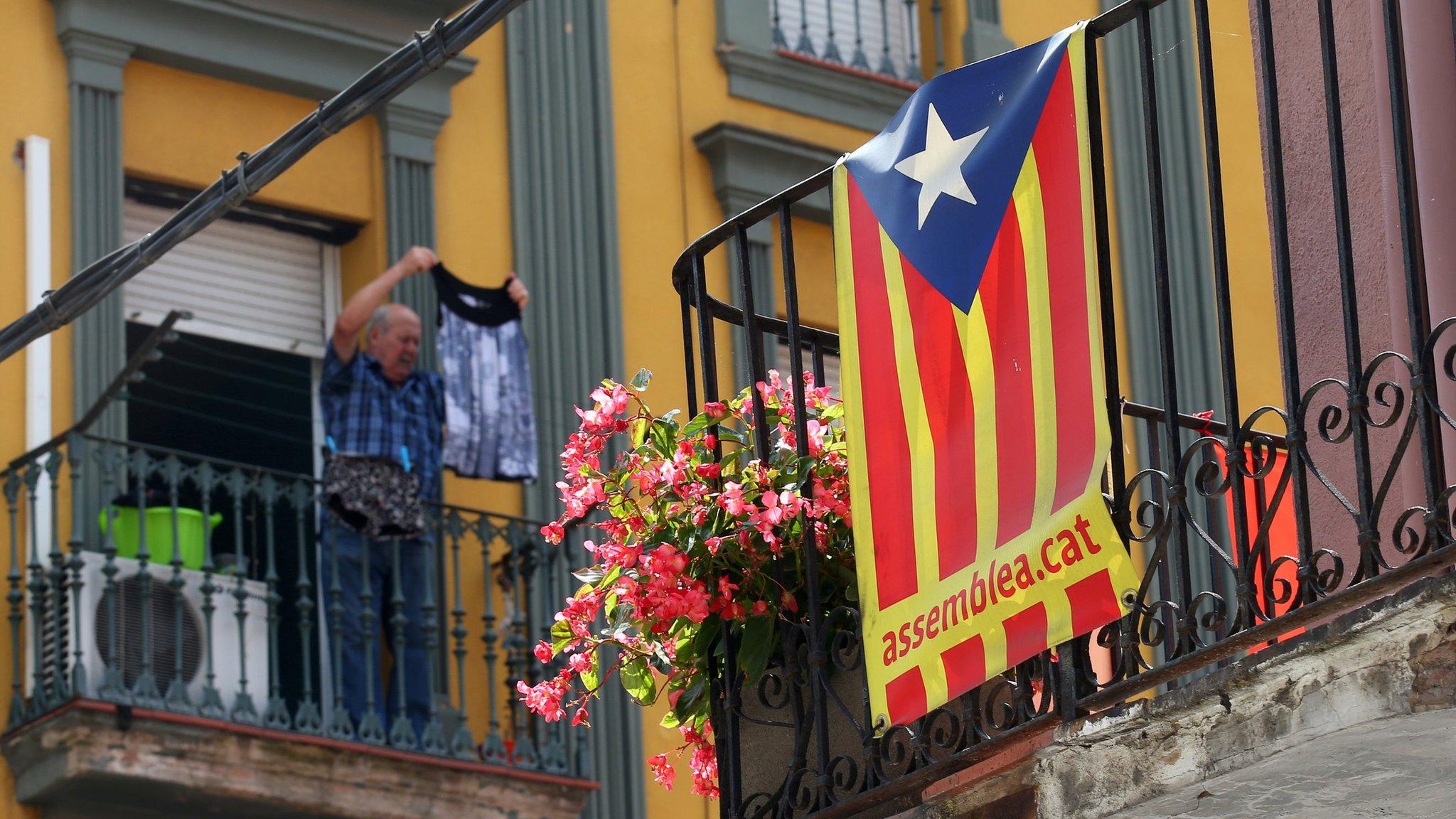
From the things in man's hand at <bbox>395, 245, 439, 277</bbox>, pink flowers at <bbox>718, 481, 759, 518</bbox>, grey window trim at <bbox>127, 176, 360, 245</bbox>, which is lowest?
pink flowers at <bbox>718, 481, 759, 518</bbox>

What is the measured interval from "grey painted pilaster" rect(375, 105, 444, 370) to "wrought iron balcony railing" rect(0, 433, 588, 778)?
1111mm

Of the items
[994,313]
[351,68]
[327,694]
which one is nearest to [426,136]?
[351,68]

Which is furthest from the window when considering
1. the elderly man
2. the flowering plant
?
the flowering plant

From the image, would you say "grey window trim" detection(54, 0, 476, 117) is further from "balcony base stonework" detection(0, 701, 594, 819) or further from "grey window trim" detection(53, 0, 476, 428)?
"balcony base stonework" detection(0, 701, 594, 819)

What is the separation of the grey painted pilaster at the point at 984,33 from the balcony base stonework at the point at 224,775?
5.27 metres

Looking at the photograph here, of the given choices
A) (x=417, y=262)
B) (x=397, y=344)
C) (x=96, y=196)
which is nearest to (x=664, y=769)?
(x=397, y=344)

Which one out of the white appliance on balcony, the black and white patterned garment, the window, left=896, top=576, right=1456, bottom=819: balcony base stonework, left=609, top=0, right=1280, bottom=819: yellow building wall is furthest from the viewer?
the window

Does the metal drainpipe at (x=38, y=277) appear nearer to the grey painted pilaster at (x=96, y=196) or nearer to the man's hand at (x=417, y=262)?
the grey painted pilaster at (x=96, y=196)

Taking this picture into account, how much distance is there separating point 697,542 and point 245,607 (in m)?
5.55

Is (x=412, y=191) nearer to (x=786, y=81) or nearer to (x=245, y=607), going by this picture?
(x=786, y=81)

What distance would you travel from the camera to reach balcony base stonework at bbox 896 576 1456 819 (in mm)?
4621

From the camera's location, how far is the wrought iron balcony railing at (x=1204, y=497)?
4859mm

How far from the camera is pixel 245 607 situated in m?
11.4

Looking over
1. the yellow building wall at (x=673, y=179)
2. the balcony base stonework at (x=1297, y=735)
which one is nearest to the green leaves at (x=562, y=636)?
the balcony base stonework at (x=1297, y=735)
